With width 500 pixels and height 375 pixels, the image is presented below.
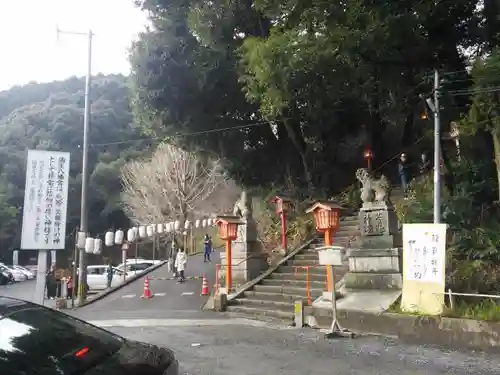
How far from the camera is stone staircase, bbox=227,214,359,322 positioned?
1302 centimetres

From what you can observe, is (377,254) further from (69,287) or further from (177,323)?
(69,287)

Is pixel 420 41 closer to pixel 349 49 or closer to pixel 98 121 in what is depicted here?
pixel 349 49

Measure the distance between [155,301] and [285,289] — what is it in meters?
5.66

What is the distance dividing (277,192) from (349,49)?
1172 cm

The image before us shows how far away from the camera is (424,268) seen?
919cm

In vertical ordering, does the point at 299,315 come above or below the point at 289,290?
below

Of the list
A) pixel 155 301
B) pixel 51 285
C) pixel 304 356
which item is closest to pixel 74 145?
pixel 51 285

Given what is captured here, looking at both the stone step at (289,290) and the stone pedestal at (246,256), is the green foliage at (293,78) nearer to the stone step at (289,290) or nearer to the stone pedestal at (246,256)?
the stone pedestal at (246,256)

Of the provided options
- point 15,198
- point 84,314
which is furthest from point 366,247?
point 15,198

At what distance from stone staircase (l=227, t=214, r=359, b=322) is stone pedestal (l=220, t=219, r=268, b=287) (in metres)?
0.90

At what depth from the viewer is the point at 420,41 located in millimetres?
11844

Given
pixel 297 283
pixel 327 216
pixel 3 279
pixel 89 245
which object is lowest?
pixel 3 279

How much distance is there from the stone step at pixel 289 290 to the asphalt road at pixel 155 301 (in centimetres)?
206

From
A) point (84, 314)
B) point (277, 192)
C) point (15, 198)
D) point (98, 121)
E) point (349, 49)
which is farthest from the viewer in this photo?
point (98, 121)
